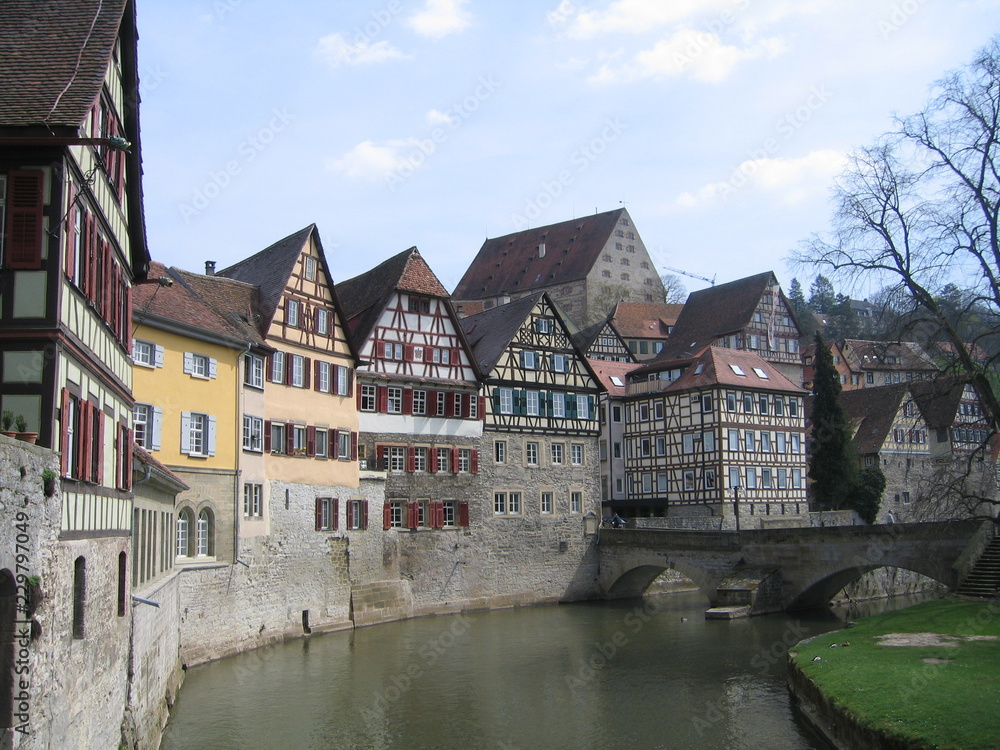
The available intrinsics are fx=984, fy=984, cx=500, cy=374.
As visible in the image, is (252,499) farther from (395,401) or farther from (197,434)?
(395,401)

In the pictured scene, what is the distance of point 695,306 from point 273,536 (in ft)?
149

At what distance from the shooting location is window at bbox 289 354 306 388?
1218 inches

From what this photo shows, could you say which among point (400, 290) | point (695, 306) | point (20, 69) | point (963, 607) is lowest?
point (963, 607)

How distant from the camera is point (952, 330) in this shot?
72.6 feet

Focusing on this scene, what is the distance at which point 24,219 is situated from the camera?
9.95 metres

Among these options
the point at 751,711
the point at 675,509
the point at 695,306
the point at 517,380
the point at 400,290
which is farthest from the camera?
the point at 695,306

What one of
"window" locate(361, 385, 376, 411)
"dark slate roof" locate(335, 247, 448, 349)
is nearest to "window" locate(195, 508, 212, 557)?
"window" locate(361, 385, 376, 411)

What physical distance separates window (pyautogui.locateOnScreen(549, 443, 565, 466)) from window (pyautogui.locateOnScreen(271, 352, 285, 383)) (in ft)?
49.3

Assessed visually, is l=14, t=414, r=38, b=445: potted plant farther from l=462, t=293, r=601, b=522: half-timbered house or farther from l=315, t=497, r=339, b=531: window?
l=462, t=293, r=601, b=522: half-timbered house

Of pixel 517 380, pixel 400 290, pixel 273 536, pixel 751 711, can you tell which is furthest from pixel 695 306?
pixel 751 711

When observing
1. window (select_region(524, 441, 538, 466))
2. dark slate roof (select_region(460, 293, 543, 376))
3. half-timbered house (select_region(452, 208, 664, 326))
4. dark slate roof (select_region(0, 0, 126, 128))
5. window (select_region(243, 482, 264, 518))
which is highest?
half-timbered house (select_region(452, 208, 664, 326))

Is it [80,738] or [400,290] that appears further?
[400,290]

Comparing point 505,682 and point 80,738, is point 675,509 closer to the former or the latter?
point 505,682

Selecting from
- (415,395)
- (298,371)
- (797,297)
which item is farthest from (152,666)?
(797,297)
